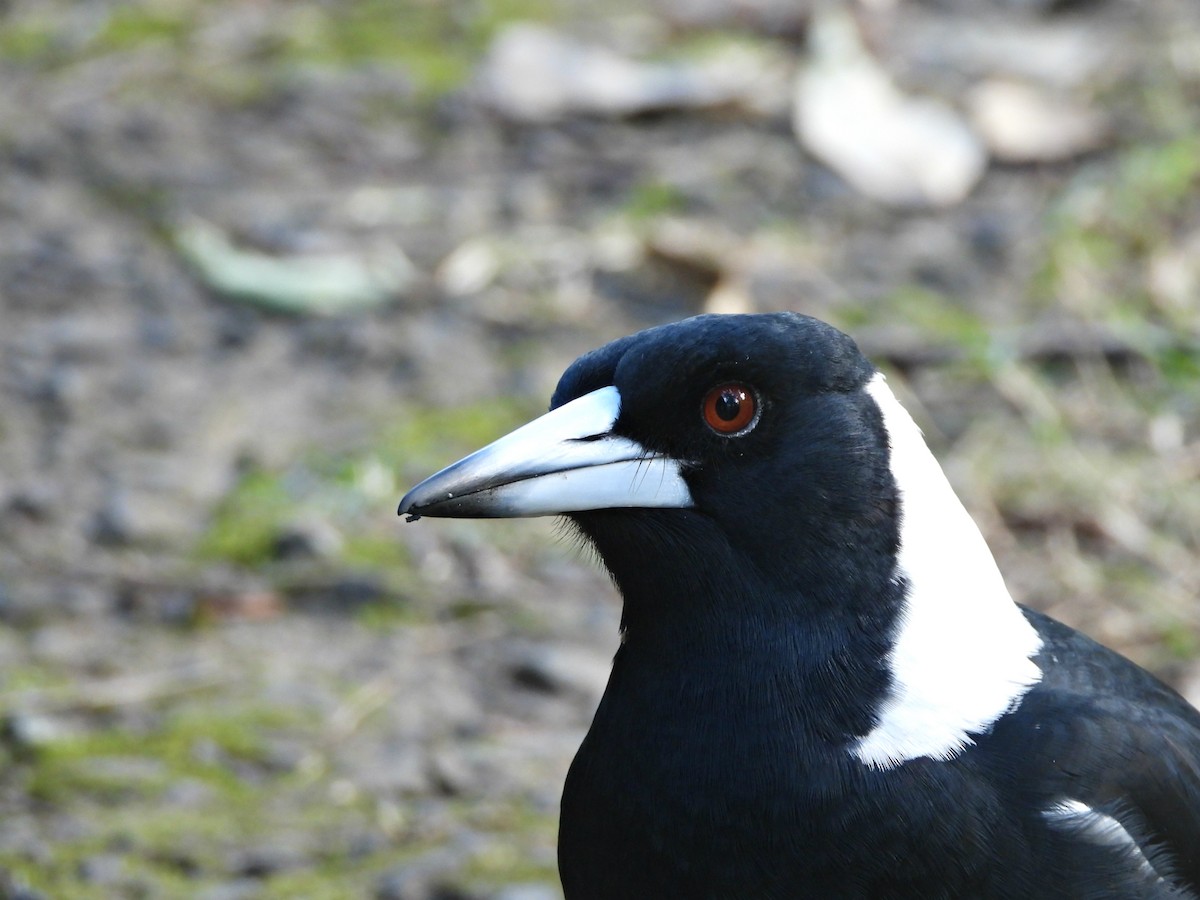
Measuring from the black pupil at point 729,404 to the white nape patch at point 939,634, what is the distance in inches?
7.5

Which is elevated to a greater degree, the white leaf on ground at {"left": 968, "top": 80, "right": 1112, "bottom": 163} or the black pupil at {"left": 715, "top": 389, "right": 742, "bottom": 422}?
the white leaf on ground at {"left": 968, "top": 80, "right": 1112, "bottom": 163}

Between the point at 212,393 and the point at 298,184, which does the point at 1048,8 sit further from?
the point at 212,393

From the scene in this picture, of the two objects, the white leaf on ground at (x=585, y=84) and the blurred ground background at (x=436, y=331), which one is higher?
the white leaf on ground at (x=585, y=84)

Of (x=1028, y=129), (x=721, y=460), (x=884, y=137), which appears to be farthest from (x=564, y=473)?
(x=1028, y=129)

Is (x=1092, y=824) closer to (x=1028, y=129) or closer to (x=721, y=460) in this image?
(x=721, y=460)

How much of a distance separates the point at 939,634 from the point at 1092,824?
0.28 metres

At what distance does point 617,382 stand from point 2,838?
1.35m

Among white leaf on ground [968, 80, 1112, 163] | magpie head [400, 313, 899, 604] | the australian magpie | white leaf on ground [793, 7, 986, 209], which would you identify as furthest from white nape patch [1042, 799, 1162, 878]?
white leaf on ground [968, 80, 1112, 163]

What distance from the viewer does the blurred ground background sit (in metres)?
3.17

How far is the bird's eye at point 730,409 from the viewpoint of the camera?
7.27 ft

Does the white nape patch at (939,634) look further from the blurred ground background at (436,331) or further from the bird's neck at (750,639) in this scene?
the blurred ground background at (436,331)

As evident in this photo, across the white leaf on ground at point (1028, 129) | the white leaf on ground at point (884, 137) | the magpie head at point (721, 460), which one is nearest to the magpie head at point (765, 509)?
the magpie head at point (721, 460)

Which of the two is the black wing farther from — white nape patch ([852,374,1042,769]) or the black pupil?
the black pupil

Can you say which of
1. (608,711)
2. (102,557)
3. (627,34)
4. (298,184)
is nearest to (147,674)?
(102,557)
